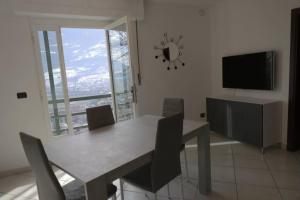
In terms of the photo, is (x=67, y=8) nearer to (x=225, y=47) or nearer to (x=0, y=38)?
(x=0, y=38)

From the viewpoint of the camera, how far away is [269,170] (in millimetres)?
2783

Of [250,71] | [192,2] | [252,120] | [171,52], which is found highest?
[192,2]

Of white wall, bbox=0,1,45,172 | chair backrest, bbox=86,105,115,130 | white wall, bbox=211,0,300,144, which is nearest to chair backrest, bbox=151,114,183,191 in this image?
chair backrest, bbox=86,105,115,130

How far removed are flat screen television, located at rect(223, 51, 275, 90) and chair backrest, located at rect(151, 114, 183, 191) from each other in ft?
7.23

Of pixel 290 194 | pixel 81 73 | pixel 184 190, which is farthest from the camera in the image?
pixel 81 73

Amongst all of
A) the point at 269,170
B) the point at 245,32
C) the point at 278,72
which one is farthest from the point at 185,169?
the point at 245,32

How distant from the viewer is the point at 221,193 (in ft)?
7.80

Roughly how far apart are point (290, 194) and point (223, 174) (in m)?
0.73

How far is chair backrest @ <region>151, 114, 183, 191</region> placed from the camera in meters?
1.73

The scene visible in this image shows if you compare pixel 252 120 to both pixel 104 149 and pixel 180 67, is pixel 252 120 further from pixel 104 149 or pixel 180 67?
pixel 104 149

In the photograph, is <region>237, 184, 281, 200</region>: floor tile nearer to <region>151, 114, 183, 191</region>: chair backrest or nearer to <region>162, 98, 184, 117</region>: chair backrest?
<region>151, 114, 183, 191</region>: chair backrest

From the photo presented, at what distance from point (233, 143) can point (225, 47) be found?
5.87 ft

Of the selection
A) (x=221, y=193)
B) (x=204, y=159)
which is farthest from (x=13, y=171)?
(x=221, y=193)

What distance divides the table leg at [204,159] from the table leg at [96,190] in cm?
127
